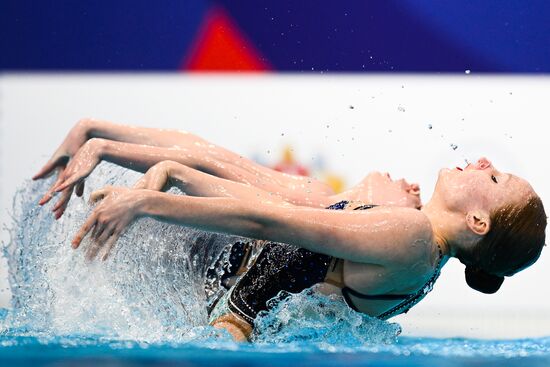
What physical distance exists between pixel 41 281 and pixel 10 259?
366mm

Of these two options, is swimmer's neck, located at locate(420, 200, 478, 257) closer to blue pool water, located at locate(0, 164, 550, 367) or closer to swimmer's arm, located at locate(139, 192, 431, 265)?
swimmer's arm, located at locate(139, 192, 431, 265)

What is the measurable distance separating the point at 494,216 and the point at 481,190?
0.08 metres

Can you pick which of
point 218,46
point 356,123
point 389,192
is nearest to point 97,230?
point 389,192

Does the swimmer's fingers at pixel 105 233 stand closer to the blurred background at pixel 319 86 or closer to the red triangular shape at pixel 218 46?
the blurred background at pixel 319 86

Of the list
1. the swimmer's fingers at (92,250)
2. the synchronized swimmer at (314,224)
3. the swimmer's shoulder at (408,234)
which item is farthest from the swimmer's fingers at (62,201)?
the swimmer's shoulder at (408,234)

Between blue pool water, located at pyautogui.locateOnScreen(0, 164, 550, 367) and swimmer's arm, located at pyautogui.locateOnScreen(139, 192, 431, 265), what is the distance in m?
0.27

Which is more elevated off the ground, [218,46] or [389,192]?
[218,46]

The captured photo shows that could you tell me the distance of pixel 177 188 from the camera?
294cm

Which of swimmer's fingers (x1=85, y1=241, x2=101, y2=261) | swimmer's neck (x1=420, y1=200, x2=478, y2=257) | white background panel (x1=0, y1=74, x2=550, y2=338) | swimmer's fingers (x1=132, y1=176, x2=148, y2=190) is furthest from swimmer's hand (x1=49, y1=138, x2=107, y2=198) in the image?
white background panel (x1=0, y1=74, x2=550, y2=338)

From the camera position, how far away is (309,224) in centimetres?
240

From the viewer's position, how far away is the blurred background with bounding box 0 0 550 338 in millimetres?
4508

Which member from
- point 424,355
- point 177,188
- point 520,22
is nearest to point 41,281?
point 177,188

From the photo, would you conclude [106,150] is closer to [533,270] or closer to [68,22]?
[68,22]

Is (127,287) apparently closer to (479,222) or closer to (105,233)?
(105,233)
